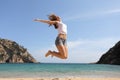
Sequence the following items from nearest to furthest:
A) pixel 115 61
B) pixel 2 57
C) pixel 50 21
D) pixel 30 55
Answer: pixel 50 21 < pixel 115 61 < pixel 2 57 < pixel 30 55

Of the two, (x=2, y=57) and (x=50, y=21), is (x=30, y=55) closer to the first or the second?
(x=2, y=57)

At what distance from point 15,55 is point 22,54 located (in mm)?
7346

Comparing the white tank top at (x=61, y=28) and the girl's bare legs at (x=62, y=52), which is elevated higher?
the white tank top at (x=61, y=28)

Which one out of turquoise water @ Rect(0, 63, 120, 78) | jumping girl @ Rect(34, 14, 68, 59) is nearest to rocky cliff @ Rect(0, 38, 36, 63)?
turquoise water @ Rect(0, 63, 120, 78)

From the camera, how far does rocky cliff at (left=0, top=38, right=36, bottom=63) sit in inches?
6339

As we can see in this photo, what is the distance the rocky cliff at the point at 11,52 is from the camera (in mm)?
161000

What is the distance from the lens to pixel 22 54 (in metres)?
173

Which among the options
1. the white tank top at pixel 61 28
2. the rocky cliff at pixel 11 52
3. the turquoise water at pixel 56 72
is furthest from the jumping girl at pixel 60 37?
the rocky cliff at pixel 11 52

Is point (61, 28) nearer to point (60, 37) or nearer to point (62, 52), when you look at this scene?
point (60, 37)

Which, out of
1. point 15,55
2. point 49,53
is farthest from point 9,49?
point 49,53

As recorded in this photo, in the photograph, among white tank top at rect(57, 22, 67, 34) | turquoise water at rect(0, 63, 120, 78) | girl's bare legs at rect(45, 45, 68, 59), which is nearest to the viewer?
girl's bare legs at rect(45, 45, 68, 59)

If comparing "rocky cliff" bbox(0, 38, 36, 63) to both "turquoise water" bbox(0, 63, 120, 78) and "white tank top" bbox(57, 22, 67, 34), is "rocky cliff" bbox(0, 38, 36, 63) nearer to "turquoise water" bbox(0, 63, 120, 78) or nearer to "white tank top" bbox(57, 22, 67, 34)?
"turquoise water" bbox(0, 63, 120, 78)

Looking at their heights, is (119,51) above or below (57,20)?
above

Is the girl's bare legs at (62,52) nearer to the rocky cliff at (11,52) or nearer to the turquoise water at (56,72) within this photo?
the turquoise water at (56,72)
